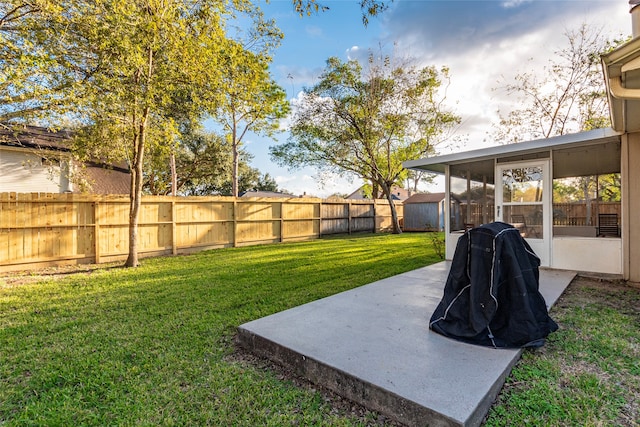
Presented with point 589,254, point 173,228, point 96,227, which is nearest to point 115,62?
point 96,227

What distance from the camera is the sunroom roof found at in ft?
15.5

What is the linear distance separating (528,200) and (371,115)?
963cm

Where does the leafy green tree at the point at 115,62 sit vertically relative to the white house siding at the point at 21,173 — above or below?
above

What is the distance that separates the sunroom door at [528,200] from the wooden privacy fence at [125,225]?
23.5ft

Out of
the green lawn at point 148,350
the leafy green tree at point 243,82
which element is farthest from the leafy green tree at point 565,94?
the green lawn at point 148,350

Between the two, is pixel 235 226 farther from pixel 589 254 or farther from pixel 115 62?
pixel 589 254

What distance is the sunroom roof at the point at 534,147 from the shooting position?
4.74 meters

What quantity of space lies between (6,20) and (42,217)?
3534 mm

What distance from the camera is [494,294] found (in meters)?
2.40

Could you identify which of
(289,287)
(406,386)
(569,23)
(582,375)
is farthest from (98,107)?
(569,23)

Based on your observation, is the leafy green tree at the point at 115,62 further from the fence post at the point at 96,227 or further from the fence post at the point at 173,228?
the fence post at the point at 173,228

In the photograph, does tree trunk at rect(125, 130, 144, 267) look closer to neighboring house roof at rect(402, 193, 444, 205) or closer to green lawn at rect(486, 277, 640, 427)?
green lawn at rect(486, 277, 640, 427)

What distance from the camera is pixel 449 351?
2.29 meters

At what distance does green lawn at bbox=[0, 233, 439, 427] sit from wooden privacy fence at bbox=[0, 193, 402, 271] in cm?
95
